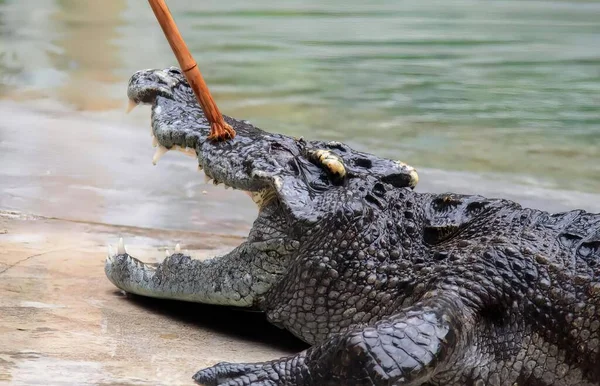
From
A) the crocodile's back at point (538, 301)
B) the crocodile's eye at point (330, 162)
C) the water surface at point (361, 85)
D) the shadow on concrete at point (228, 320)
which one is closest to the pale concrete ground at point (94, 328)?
the shadow on concrete at point (228, 320)

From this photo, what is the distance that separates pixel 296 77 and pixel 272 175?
750cm

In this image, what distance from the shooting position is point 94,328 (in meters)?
3.06

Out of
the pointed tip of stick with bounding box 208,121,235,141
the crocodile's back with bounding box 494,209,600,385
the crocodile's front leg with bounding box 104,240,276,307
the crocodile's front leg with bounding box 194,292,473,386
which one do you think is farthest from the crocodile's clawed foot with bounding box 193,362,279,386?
the pointed tip of stick with bounding box 208,121,235,141

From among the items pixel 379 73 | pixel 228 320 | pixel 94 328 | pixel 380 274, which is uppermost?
pixel 379 73

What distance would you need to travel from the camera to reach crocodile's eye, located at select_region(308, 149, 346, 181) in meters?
3.20

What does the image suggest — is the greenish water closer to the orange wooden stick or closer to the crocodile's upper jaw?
the crocodile's upper jaw

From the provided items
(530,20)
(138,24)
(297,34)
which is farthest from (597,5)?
(138,24)

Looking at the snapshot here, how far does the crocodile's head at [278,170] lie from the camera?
10.3ft

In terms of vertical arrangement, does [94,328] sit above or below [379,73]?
below

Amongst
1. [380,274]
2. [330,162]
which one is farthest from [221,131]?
[380,274]

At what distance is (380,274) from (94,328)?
93 centimetres

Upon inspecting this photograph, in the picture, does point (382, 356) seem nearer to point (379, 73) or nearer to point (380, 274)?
point (380, 274)

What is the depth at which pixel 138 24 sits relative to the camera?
16.2m

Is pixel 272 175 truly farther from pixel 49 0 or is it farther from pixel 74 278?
pixel 49 0
